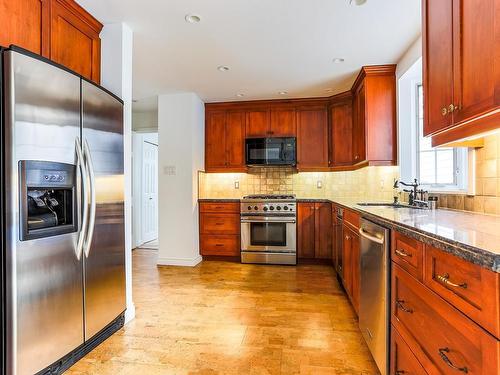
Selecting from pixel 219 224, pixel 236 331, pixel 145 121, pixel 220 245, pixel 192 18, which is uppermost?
pixel 192 18

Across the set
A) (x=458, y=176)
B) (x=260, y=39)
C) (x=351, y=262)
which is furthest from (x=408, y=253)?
(x=260, y=39)

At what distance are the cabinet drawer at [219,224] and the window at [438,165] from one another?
2.47 metres

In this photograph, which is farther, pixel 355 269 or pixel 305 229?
pixel 305 229

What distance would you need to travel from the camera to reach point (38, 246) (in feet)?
4.91

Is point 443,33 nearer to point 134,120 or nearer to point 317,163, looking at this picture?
point 317,163

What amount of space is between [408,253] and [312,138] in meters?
3.23

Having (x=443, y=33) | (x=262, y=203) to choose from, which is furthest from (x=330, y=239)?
(x=443, y=33)

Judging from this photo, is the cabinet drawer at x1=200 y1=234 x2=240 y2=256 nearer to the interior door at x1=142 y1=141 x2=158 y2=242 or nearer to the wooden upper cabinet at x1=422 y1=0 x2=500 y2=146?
the interior door at x1=142 y1=141 x2=158 y2=242

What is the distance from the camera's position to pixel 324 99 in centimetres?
425

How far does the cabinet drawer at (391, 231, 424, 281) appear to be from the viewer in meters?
1.18

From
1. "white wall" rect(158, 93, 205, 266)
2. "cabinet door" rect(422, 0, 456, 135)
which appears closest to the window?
"cabinet door" rect(422, 0, 456, 135)

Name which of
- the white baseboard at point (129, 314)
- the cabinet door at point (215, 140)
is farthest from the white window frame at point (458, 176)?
the cabinet door at point (215, 140)

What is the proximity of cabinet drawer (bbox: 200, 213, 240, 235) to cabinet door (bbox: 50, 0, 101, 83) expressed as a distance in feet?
8.17

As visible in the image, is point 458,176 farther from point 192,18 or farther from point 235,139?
point 235,139
